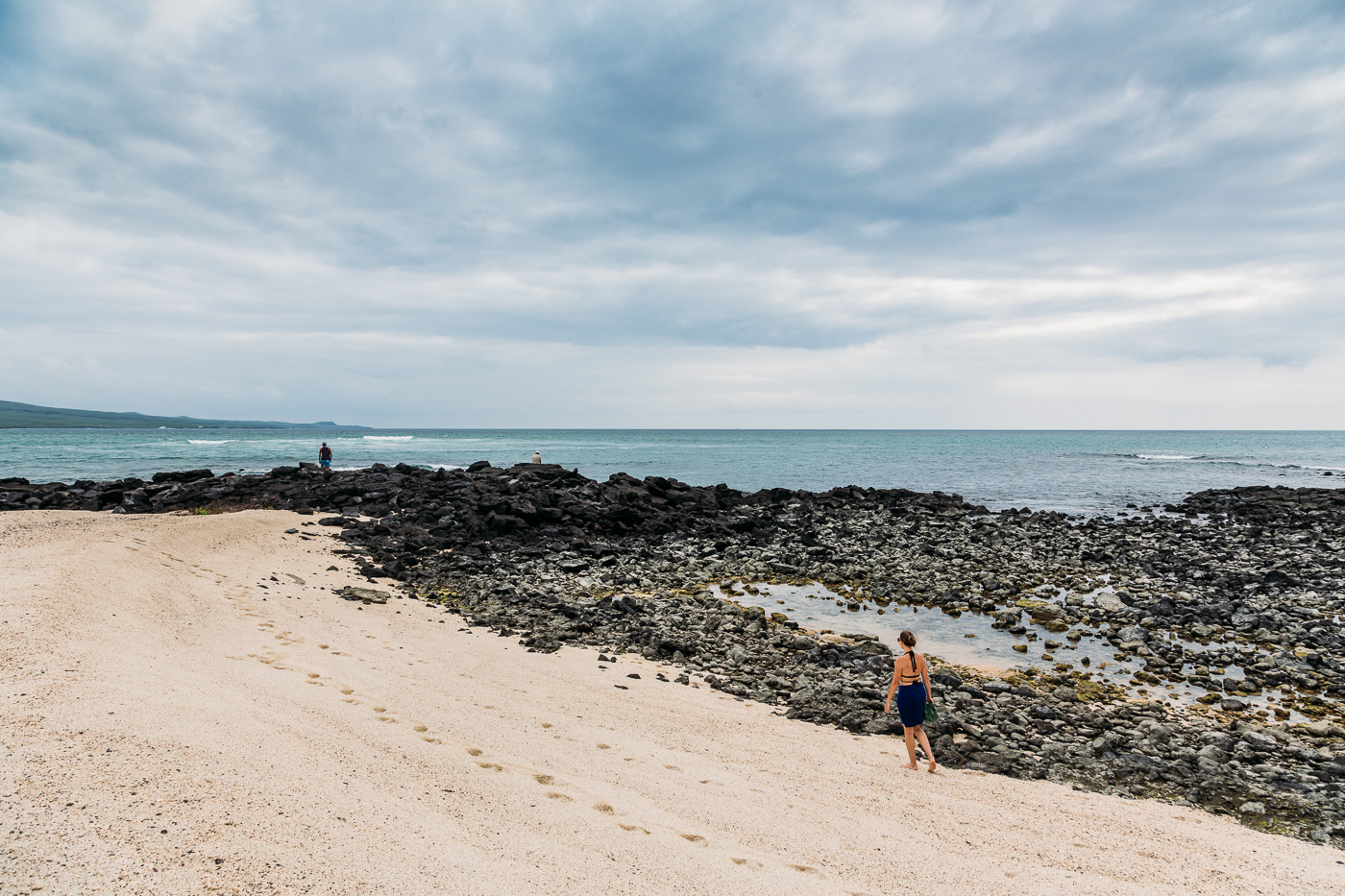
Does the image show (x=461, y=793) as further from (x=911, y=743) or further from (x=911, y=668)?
(x=911, y=668)

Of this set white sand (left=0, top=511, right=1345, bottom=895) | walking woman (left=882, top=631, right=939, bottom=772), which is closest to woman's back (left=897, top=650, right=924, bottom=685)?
walking woman (left=882, top=631, right=939, bottom=772)

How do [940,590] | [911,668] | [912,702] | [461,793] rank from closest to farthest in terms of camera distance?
[461,793] < [912,702] < [911,668] < [940,590]

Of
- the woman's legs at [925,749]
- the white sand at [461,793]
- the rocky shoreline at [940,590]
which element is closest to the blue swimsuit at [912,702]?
the woman's legs at [925,749]

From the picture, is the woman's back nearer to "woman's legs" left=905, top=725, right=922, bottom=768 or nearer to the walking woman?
the walking woman

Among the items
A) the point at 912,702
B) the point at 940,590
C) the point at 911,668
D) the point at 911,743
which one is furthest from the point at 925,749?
the point at 940,590

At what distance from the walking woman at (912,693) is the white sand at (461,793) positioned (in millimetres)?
339

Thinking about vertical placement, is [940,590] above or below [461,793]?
below

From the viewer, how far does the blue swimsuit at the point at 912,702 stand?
7711 millimetres

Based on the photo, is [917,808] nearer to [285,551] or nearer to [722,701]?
[722,701]

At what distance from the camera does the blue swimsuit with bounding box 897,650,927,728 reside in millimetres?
7711

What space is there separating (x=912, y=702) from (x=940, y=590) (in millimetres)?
9499

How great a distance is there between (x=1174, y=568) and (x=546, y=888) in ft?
66.7

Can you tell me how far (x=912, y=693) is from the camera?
775cm

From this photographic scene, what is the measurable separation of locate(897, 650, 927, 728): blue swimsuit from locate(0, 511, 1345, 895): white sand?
58 centimetres
